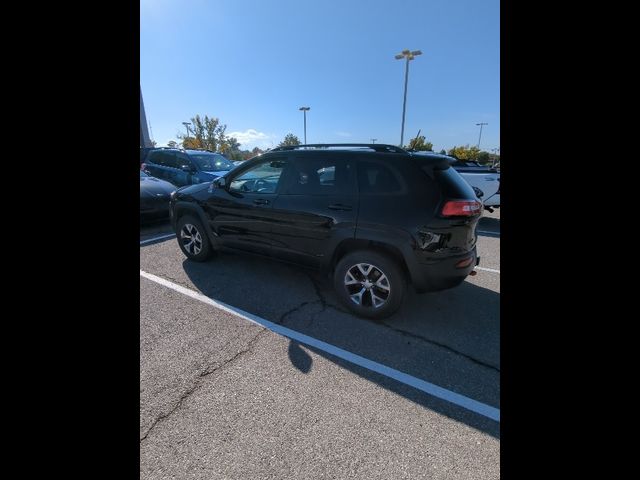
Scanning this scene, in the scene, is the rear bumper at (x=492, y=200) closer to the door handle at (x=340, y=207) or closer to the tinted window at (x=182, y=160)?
the door handle at (x=340, y=207)

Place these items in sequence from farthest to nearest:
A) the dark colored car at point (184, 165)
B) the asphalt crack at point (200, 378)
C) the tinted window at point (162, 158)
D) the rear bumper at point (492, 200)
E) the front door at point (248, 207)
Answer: the tinted window at point (162, 158) → the dark colored car at point (184, 165) → the rear bumper at point (492, 200) → the front door at point (248, 207) → the asphalt crack at point (200, 378)

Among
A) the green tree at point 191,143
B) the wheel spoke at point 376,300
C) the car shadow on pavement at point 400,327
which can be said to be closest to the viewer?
the car shadow on pavement at point 400,327

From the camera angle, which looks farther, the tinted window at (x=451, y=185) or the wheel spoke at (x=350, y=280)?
the wheel spoke at (x=350, y=280)

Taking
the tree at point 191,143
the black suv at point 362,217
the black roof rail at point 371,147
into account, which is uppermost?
the tree at point 191,143

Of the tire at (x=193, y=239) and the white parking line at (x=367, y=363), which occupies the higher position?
the tire at (x=193, y=239)

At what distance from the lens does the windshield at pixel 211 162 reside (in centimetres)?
944

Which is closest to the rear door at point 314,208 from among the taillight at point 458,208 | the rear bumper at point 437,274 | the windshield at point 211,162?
the rear bumper at point 437,274

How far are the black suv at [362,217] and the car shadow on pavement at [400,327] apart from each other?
318 millimetres

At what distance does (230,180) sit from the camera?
413cm
